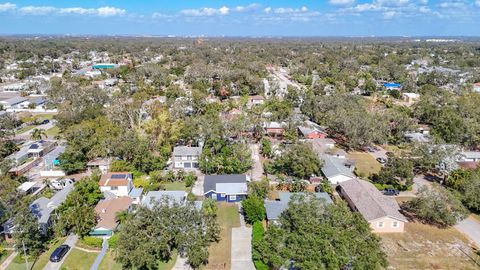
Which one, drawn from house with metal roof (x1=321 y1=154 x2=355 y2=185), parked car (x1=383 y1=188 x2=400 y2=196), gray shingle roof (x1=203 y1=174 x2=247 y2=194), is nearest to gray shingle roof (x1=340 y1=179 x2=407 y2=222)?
house with metal roof (x1=321 y1=154 x2=355 y2=185)

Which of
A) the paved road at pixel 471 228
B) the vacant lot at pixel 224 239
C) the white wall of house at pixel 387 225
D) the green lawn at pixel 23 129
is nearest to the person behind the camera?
the vacant lot at pixel 224 239

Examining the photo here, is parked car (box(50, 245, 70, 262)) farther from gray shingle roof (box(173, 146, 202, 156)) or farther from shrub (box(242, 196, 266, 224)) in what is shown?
gray shingle roof (box(173, 146, 202, 156))

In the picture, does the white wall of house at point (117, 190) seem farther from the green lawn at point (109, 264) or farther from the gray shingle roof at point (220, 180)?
the green lawn at point (109, 264)

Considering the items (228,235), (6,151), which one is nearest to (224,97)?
(6,151)

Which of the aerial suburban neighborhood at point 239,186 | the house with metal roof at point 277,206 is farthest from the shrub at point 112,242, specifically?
the house with metal roof at point 277,206

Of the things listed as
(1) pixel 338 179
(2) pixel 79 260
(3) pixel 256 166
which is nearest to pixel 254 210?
(1) pixel 338 179

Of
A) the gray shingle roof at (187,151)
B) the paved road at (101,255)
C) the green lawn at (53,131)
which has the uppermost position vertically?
the gray shingle roof at (187,151)
